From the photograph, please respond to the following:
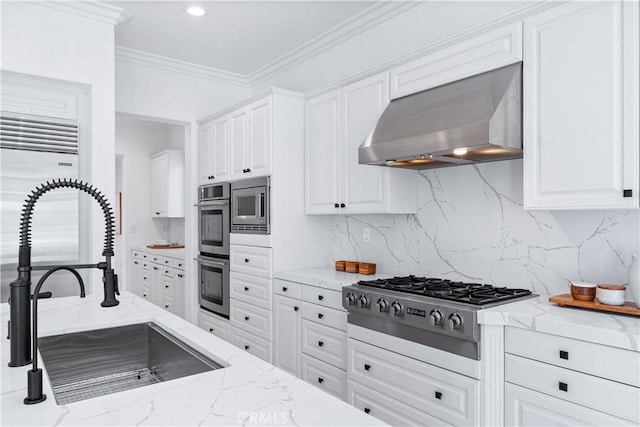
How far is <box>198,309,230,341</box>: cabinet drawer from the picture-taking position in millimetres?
4172

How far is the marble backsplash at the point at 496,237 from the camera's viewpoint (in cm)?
219

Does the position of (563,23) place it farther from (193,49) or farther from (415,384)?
(193,49)

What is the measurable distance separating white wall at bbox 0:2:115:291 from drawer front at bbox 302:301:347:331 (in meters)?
1.62

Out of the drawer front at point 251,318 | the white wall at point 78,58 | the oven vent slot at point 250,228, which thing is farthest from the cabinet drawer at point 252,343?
the white wall at point 78,58

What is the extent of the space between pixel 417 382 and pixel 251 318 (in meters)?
1.86

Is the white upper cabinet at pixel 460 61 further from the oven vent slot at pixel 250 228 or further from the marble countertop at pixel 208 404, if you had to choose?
the marble countertop at pixel 208 404

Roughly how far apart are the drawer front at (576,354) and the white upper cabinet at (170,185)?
5144 millimetres

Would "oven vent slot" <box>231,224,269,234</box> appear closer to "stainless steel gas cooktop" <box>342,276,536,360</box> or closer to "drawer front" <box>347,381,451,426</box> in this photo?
"stainless steel gas cooktop" <box>342,276,536,360</box>

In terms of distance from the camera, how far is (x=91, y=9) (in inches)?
129

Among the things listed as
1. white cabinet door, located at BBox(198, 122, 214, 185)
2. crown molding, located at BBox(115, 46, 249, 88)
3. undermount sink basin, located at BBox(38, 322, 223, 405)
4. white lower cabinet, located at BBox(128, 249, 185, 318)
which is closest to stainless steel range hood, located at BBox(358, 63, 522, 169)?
undermount sink basin, located at BBox(38, 322, 223, 405)

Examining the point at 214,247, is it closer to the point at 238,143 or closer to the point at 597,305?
the point at 238,143

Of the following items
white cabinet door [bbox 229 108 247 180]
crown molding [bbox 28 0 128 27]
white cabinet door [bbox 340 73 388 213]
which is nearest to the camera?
white cabinet door [bbox 340 73 388 213]

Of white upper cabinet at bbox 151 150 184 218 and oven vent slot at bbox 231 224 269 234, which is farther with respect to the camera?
white upper cabinet at bbox 151 150 184 218

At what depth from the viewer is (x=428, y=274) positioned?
3045 mm
